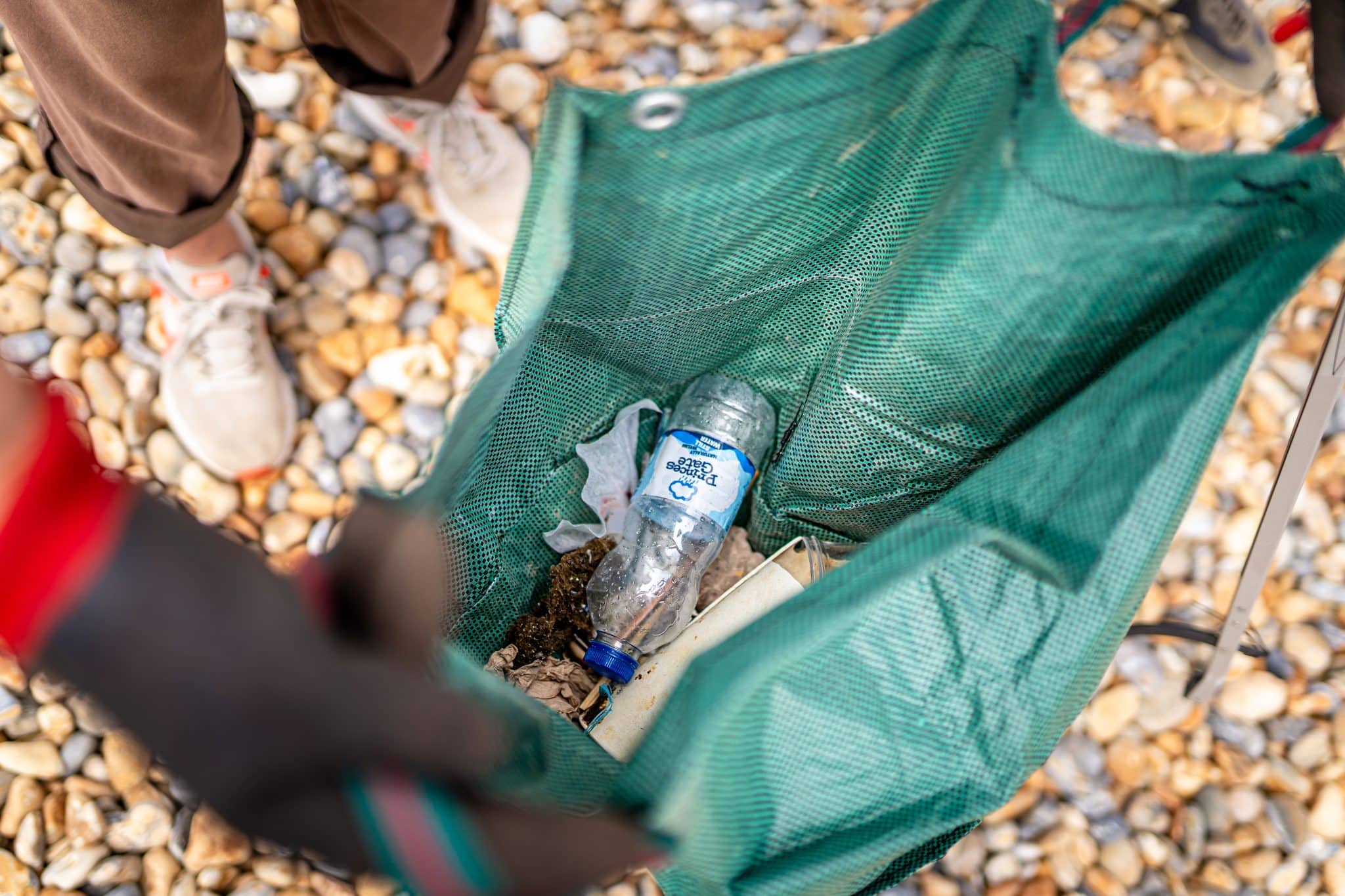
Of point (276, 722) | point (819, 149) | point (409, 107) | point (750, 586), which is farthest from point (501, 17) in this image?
point (276, 722)

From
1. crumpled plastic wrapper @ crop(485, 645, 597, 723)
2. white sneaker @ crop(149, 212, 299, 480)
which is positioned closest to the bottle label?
crumpled plastic wrapper @ crop(485, 645, 597, 723)

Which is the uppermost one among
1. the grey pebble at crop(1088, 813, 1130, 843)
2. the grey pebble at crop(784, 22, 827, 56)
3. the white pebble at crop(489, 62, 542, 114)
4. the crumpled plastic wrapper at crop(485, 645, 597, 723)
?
the grey pebble at crop(784, 22, 827, 56)

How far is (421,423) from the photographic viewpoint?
1.52 meters

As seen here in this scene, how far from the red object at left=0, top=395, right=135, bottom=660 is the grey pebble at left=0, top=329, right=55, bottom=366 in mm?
1213

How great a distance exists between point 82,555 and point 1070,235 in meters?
0.80

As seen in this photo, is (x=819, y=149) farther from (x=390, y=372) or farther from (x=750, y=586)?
(x=390, y=372)

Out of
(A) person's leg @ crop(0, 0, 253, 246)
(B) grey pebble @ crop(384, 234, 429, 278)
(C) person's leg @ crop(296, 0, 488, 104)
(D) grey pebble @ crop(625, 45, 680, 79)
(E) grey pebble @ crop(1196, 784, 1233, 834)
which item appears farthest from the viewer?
(D) grey pebble @ crop(625, 45, 680, 79)

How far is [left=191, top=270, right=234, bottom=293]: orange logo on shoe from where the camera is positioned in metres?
1.39

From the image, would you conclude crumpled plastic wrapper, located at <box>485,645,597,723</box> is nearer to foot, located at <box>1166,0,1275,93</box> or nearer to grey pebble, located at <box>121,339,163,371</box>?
grey pebble, located at <box>121,339,163,371</box>

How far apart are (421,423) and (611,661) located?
720 millimetres

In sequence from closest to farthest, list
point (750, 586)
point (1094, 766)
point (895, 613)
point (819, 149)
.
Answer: point (895, 613) < point (819, 149) < point (750, 586) < point (1094, 766)

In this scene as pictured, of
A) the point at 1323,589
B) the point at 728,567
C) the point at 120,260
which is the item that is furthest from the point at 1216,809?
the point at 120,260

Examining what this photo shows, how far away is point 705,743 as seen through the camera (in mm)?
641

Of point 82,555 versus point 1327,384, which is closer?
point 82,555
